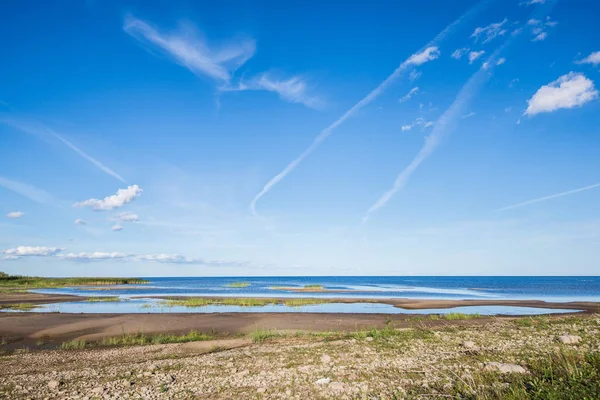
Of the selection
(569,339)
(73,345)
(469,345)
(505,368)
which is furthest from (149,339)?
(569,339)

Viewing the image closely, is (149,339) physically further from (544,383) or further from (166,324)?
(544,383)

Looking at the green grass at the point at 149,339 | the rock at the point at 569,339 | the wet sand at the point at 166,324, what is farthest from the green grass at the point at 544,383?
the green grass at the point at 149,339

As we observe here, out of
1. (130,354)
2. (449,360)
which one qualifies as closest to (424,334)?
(449,360)

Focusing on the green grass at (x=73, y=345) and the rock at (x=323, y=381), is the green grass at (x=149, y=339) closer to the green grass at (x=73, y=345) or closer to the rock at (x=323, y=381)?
the green grass at (x=73, y=345)

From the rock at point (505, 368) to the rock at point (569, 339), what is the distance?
6613 mm

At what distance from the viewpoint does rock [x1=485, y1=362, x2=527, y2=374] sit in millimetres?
13008

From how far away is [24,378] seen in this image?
14.7 m

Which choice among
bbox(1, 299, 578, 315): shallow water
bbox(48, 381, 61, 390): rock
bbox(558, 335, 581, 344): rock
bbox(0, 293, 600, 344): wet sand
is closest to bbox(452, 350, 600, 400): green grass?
bbox(558, 335, 581, 344): rock

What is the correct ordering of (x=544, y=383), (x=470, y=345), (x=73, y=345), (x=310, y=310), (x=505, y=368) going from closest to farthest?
(x=544, y=383) → (x=505, y=368) → (x=470, y=345) → (x=73, y=345) → (x=310, y=310)

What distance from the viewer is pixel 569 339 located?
728 inches

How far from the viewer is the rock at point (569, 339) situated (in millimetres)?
18156

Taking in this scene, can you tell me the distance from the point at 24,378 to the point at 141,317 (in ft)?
75.8

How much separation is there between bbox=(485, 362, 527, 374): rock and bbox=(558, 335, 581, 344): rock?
6.61 metres

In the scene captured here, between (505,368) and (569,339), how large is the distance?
25.2 feet
